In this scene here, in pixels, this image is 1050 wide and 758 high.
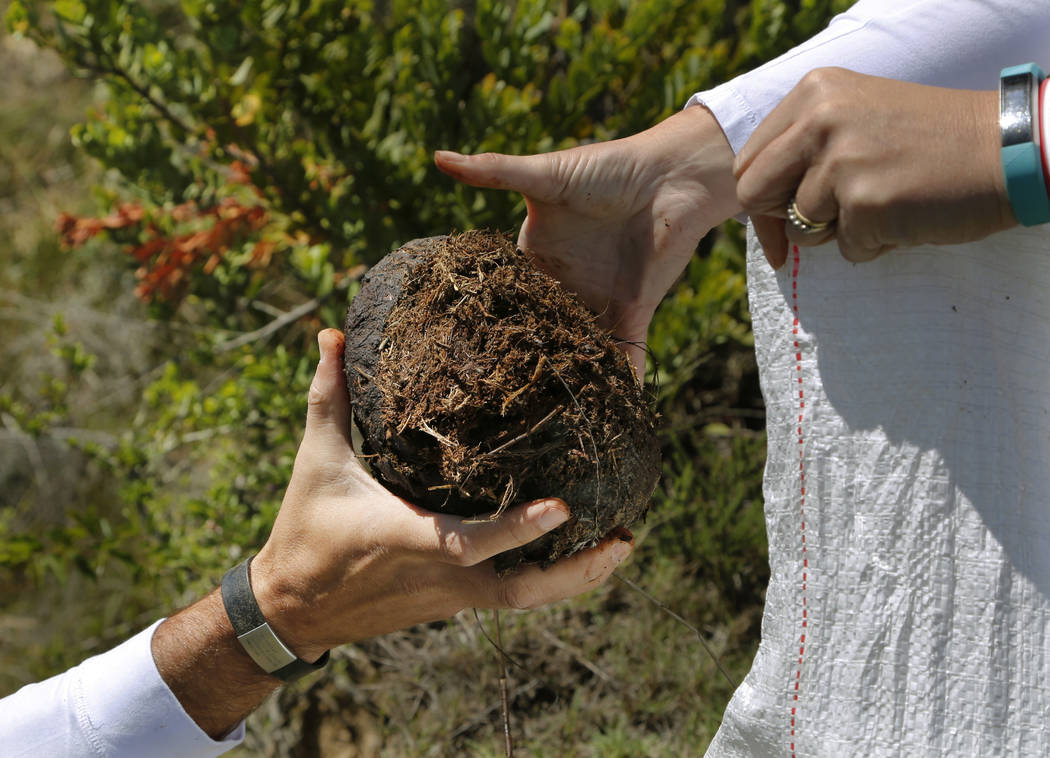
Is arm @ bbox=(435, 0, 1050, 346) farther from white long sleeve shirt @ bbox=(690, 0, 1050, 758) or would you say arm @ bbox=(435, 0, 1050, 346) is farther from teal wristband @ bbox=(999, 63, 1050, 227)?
teal wristband @ bbox=(999, 63, 1050, 227)

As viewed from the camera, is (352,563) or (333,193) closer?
(352,563)

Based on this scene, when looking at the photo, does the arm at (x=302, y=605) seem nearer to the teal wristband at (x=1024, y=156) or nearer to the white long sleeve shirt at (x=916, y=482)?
the white long sleeve shirt at (x=916, y=482)

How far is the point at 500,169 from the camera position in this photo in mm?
1623

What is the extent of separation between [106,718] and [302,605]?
1.52 ft

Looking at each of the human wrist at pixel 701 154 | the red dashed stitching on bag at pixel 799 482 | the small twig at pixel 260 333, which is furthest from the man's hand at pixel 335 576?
the small twig at pixel 260 333

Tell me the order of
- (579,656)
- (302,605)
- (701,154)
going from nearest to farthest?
Answer: (302,605) < (701,154) < (579,656)

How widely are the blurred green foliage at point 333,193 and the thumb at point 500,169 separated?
799 millimetres

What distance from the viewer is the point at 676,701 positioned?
229cm

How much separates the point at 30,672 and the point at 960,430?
3261 millimetres

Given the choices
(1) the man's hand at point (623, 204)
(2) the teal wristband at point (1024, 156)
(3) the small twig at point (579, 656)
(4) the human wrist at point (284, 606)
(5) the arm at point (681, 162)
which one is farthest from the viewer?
(3) the small twig at point (579, 656)

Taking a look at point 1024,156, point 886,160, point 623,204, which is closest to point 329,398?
point 623,204

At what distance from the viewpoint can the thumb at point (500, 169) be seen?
1.62 m

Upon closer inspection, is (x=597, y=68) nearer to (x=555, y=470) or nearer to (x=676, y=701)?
(x=555, y=470)

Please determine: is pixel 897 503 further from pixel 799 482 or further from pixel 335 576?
pixel 335 576
